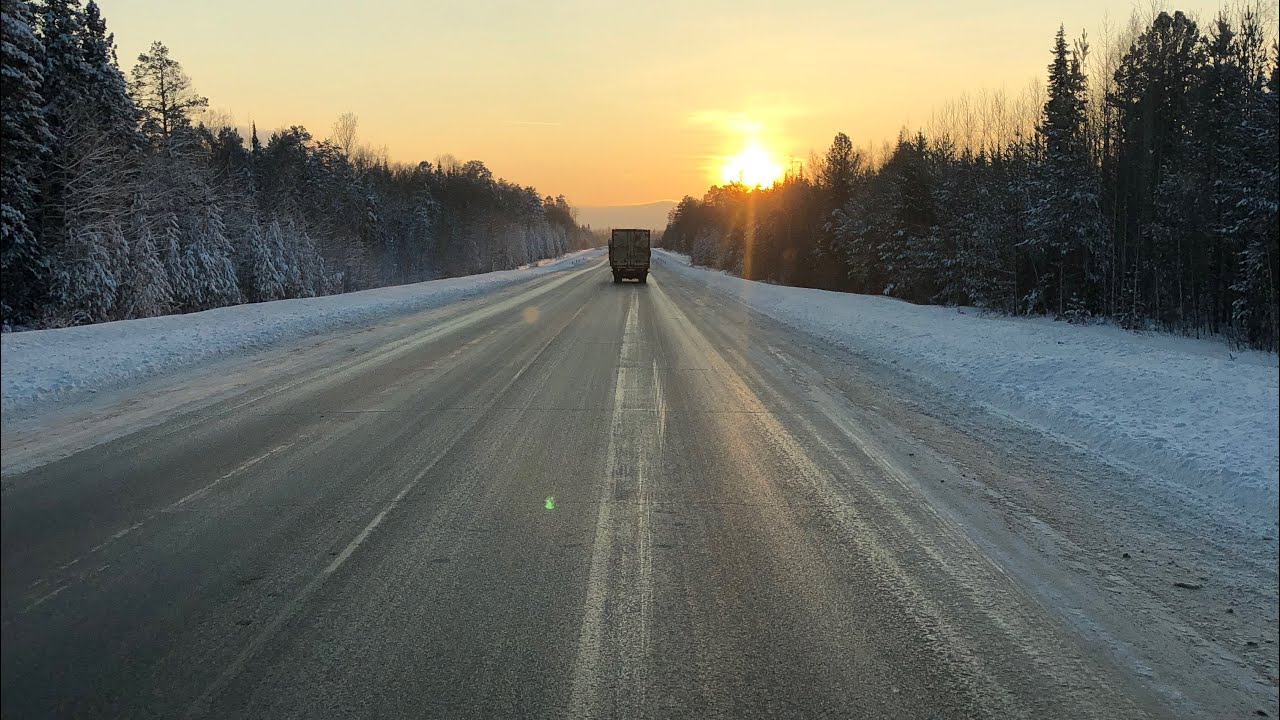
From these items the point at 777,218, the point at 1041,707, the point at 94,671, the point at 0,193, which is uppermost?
the point at 777,218

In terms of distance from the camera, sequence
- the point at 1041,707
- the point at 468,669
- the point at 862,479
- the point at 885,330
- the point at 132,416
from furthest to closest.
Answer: the point at 885,330 < the point at 132,416 < the point at 862,479 < the point at 468,669 < the point at 1041,707

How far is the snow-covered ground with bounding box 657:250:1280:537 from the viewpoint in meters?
5.12

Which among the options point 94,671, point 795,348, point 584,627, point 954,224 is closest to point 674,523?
point 584,627

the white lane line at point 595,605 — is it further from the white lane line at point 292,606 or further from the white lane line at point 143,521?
the white lane line at point 143,521

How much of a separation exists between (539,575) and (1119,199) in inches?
821

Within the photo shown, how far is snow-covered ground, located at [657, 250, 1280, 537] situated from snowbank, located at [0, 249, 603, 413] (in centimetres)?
465

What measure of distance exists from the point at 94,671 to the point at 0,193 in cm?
193

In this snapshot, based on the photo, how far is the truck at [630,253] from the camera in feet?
125

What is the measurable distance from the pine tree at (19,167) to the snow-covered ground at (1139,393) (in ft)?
13.9

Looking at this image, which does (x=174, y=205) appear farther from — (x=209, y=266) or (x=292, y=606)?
(x=292, y=606)

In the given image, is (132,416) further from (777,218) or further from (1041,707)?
(777,218)

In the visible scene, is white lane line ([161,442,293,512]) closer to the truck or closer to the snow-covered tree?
the snow-covered tree

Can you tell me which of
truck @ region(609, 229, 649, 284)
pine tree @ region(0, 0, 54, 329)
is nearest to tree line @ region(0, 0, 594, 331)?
pine tree @ region(0, 0, 54, 329)

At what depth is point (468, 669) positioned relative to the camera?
2.97m
